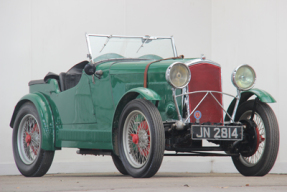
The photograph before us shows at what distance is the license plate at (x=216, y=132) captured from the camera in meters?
4.68

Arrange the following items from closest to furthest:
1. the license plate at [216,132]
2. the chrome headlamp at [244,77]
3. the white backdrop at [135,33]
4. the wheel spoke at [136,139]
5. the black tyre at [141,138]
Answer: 1. the black tyre at [141,138]
2. the license plate at [216,132]
3. the wheel spoke at [136,139]
4. the chrome headlamp at [244,77]
5. the white backdrop at [135,33]

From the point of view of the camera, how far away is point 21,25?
7.65 metres

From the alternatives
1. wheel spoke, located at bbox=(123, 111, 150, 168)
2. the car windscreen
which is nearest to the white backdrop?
the car windscreen

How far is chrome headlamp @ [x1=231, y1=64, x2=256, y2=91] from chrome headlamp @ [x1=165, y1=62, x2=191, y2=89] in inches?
26.0

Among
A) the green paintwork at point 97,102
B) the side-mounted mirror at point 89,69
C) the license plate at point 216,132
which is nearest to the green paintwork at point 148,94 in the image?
the green paintwork at point 97,102

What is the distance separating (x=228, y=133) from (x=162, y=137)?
0.71 m

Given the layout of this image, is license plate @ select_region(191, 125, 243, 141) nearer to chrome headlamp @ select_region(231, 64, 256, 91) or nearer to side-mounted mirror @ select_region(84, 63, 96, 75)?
chrome headlamp @ select_region(231, 64, 256, 91)

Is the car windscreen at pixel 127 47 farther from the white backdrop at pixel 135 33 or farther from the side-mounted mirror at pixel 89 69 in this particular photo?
the white backdrop at pixel 135 33

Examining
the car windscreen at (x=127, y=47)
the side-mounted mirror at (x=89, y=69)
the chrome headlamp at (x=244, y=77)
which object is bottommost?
the chrome headlamp at (x=244, y=77)

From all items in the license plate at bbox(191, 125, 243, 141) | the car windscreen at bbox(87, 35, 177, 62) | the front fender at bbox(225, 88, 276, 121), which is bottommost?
the license plate at bbox(191, 125, 243, 141)

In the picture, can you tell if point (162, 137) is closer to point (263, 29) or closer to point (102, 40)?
point (102, 40)

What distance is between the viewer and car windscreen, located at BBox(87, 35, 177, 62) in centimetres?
625

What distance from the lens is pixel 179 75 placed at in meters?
4.93

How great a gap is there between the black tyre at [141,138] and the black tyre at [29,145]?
1476mm
